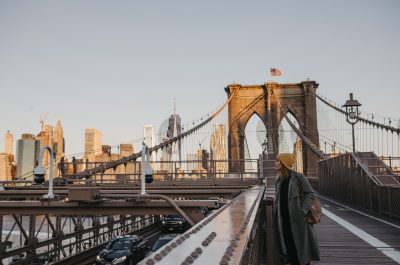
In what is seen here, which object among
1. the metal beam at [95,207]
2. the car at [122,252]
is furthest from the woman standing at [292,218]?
the car at [122,252]

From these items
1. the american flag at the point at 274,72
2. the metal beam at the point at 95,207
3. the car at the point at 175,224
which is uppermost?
the american flag at the point at 274,72

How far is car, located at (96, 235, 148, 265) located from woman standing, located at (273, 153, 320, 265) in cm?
1605

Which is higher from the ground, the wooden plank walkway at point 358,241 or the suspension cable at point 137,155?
the suspension cable at point 137,155

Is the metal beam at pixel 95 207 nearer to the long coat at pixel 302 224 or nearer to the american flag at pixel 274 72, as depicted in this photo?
the long coat at pixel 302 224

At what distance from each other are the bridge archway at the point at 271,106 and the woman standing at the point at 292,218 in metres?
46.4

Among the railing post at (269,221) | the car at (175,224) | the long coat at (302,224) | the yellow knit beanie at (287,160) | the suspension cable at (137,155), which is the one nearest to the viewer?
the long coat at (302,224)

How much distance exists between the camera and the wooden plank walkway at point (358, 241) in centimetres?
721

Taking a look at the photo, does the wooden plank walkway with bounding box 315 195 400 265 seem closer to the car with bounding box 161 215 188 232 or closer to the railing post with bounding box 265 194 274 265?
the railing post with bounding box 265 194 274 265

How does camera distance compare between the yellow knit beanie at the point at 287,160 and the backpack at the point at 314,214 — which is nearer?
the backpack at the point at 314,214

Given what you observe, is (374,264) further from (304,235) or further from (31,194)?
(31,194)

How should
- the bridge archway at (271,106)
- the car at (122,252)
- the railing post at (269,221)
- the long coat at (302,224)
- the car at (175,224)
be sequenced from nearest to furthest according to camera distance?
the long coat at (302,224) < the railing post at (269,221) < the car at (122,252) < the car at (175,224) < the bridge archway at (271,106)

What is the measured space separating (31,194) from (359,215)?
41.5ft

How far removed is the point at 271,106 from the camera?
178 ft

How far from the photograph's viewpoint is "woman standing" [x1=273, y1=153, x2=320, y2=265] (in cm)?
438
